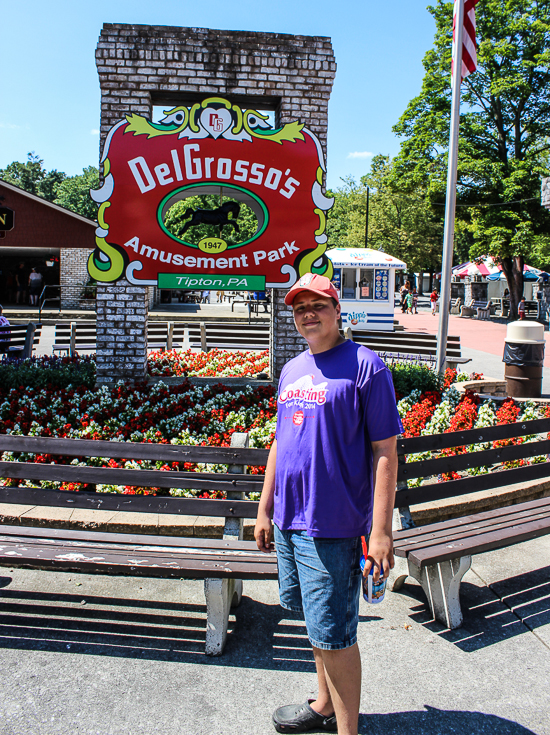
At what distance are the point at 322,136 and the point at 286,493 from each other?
5.64m

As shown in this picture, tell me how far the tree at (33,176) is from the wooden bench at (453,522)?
283ft

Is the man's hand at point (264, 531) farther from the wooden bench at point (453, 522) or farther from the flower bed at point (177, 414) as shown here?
the flower bed at point (177, 414)

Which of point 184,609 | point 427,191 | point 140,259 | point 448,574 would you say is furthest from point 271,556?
point 427,191

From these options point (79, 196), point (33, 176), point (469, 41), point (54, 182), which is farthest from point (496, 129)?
point (33, 176)

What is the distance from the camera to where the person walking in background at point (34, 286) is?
3120 centimetres

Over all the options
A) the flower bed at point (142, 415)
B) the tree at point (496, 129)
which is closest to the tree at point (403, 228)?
the tree at point (496, 129)

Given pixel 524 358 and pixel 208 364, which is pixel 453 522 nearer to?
pixel 208 364

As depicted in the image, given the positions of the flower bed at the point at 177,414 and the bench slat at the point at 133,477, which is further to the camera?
→ the flower bed at the point at 177,414

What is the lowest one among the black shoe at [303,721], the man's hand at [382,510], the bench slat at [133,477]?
the black shoe at [303,721]

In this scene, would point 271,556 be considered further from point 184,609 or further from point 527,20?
point 527,20

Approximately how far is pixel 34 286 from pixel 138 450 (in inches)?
1214

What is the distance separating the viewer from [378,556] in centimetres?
217

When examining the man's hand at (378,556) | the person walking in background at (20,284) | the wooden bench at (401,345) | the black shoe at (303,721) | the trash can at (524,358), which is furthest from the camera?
the person walking in background at (20,284)

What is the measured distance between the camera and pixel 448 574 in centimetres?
337
